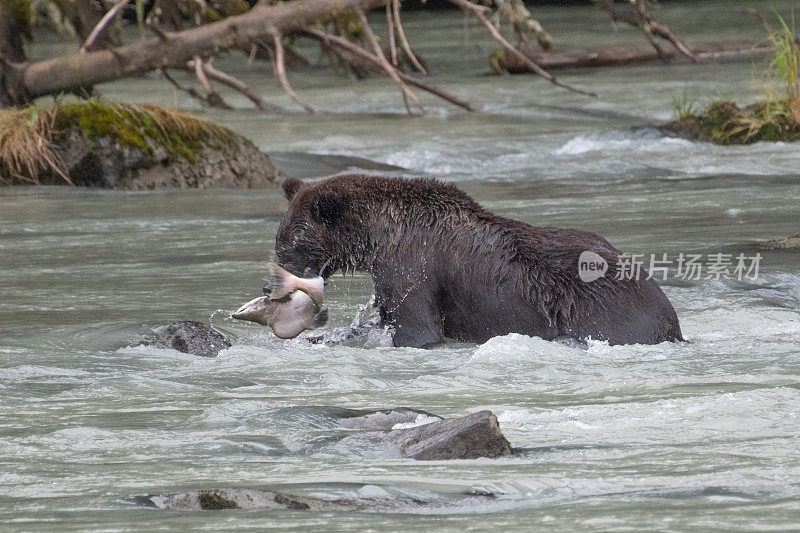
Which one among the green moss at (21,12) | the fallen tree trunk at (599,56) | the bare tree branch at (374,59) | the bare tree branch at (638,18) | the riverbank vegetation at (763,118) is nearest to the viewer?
the bare tree branch at (374,59)

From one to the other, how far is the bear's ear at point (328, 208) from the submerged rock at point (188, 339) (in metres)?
0.88

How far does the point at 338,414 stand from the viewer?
5.57m

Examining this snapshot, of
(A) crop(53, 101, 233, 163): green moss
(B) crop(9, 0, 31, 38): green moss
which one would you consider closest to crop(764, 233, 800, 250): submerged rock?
(A) crop(53, 101, 233, 163): green moss

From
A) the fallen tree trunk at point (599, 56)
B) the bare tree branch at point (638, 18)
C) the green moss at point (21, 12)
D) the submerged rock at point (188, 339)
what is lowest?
the submerged rock at point (188, 339)

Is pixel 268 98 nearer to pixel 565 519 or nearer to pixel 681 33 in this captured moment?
pixel 681 33

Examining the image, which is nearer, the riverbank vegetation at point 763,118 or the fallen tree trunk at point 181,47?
the fallen tree trunk at point 181,47

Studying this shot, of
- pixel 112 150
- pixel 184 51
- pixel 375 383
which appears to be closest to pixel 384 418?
pixel 375 383

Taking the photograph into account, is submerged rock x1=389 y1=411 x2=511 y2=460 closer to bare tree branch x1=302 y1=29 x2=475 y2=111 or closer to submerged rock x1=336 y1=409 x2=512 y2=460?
submerged rock x1=336 y1=409 x2=512 y2=460

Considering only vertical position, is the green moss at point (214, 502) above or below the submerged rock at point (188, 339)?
above

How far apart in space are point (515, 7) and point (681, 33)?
13.4 metres

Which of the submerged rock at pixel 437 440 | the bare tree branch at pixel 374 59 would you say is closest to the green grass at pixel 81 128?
the bare tree branch at pixel 374 59

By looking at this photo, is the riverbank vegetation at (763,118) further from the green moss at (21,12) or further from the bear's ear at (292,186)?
the bear's ear at (292,186)

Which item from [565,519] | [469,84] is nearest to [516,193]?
[565,519]

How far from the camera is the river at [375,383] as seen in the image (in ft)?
14.1
